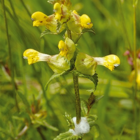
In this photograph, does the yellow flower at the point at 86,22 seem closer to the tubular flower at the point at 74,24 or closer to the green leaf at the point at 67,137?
the tubular flower at the point at 74,24

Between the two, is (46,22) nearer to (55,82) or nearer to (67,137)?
(67,137)

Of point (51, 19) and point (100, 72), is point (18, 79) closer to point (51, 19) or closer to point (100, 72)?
point (100, 72)

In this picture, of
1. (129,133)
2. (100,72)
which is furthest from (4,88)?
(129,133)

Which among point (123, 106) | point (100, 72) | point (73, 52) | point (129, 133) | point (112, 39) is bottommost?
point (129, 133)

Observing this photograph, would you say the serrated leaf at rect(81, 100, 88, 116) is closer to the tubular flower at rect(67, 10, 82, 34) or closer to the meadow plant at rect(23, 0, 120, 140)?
the meadow plant at rect(23, 0, 120, 140)

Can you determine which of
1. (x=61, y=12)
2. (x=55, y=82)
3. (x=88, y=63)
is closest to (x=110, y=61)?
(x=88, y=63)

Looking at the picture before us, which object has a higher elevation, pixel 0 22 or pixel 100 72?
pixel 0 22

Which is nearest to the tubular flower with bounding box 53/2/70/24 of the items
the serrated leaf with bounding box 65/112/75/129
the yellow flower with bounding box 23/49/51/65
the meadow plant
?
the meadow plant
